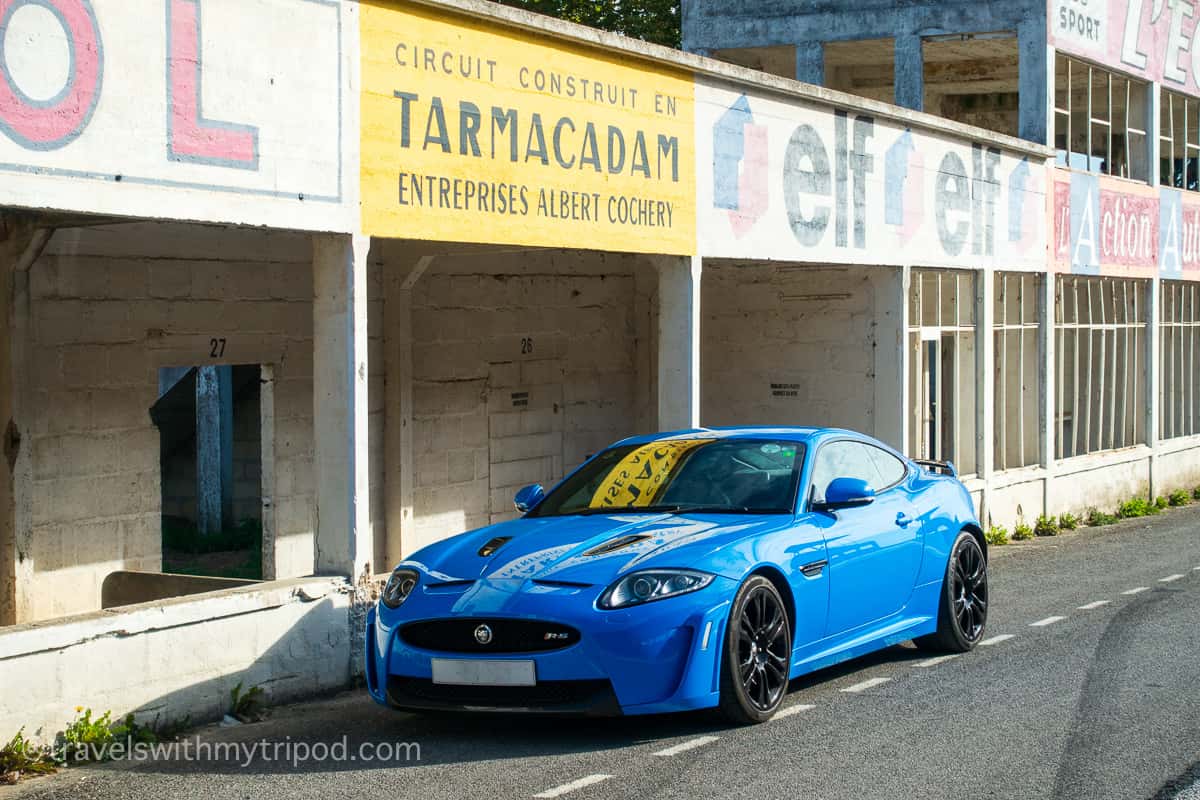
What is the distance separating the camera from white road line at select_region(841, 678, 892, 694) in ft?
29.1

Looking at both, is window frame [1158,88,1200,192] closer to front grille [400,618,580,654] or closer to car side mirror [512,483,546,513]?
car side mirror [512,483,546,513]

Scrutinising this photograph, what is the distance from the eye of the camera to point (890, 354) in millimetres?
16750

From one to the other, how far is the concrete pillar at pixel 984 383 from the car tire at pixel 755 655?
35.5 ft

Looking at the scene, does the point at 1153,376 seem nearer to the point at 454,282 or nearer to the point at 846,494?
the point at 454,282

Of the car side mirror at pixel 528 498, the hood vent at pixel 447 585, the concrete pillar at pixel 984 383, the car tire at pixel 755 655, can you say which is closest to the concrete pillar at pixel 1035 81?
the concrete pillar at pixel 984 383

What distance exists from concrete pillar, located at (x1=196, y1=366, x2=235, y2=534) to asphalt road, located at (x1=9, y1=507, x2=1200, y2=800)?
1003 centimetres

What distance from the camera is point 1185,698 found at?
335 inches

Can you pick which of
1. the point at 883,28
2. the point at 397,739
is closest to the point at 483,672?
the point at 397,739

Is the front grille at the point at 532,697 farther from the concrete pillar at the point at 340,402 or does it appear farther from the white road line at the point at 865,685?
the concrete pillar at the point at 340,402

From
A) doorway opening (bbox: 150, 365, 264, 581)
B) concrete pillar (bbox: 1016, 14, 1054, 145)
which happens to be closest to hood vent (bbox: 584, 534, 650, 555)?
doorway opening (bbox: 150, 365, 264, 581)

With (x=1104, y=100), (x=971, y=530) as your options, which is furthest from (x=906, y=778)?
(x=1104, y=100)

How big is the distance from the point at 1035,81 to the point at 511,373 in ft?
29.6

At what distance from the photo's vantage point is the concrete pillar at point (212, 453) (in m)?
18.8

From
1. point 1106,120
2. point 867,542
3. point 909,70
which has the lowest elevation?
point 867,542
